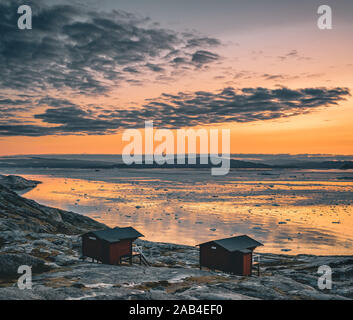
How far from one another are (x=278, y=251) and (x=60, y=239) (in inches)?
1401

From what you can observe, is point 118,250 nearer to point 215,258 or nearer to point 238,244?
point 215,258

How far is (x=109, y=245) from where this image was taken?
38.5m

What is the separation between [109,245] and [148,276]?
316 inches

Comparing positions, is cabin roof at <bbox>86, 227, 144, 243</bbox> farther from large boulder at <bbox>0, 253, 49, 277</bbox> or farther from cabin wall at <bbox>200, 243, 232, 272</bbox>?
cabin wall at <bbox>200, 243, 232, 272</bbox>

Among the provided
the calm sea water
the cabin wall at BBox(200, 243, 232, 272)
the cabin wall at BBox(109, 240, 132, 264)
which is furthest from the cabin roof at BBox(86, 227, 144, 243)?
the calm sea water

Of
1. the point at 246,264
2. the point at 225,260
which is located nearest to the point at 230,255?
the point at 225,260

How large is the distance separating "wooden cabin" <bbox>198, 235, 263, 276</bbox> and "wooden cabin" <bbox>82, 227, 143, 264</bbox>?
31.8ft

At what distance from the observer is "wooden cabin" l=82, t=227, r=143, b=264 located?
3866 centimetres

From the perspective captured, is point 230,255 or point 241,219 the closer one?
point 230,255

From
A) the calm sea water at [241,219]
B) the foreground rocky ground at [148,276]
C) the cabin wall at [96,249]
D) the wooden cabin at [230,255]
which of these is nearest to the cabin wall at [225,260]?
the wooden cabin at [230,255]

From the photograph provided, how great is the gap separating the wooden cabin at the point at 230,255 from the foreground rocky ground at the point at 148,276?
1434 millimetres

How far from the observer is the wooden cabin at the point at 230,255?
36469 mm
